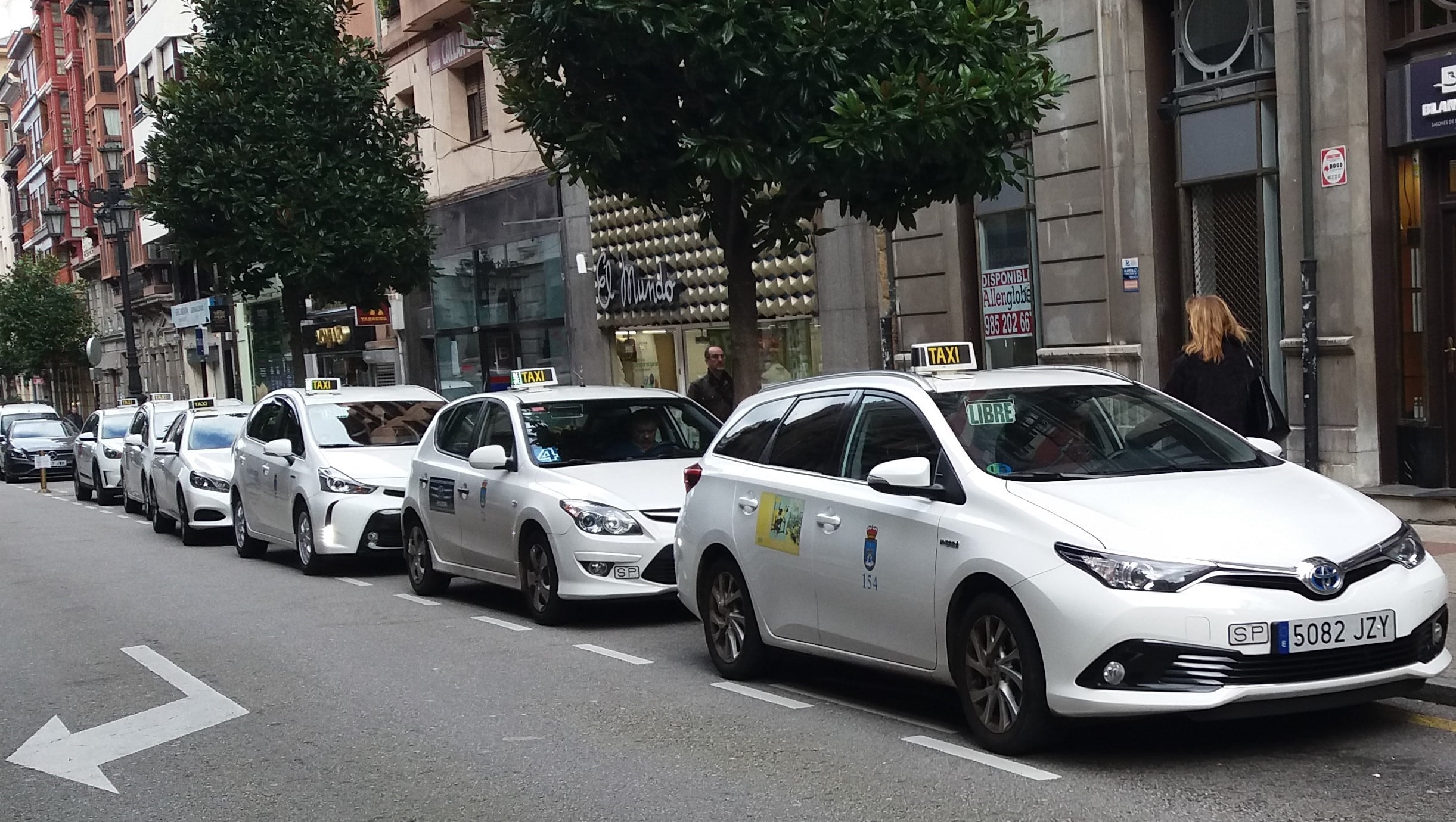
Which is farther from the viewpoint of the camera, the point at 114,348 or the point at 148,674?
the point at 114,348

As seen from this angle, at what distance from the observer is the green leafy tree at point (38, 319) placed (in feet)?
207

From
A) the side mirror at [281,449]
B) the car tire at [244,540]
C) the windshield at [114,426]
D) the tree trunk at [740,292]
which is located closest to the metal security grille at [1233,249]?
the tree trunk at [740,292]

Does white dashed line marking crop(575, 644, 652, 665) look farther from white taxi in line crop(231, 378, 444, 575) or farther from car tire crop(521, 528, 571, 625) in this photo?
white taxi in line crop(231, 378, 444, 575)

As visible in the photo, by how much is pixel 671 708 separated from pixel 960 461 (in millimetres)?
2062

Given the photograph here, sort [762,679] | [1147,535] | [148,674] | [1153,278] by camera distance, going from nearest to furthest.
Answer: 1. [1147,535]
2. [762,679]
3. [148,674]
4. [1153,278]

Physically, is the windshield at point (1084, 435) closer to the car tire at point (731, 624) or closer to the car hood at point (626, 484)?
the car tire at point (731, 624)

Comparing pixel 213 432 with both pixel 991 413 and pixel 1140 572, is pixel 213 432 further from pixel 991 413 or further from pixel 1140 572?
pixel 1140 572

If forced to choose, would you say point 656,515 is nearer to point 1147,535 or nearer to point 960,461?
point 960,461

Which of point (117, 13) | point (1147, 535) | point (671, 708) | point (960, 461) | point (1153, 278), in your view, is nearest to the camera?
point (1147, 535)

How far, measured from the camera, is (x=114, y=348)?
236ft

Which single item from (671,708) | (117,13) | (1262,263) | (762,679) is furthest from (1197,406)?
(117,13)

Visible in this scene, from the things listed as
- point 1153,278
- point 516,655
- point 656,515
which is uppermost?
point 1153,278

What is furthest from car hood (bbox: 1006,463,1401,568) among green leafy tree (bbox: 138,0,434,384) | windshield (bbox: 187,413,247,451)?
green leafy tree (bbox: 138,0,434,384)

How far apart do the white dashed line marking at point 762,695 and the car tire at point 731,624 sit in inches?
Answer: 2.6
